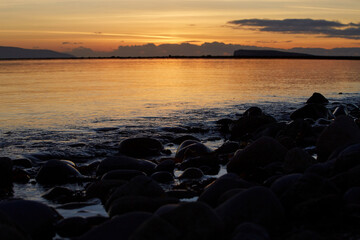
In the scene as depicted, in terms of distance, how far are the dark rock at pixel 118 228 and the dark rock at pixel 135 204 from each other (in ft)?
2.33

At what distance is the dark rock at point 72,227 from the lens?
16.8ft

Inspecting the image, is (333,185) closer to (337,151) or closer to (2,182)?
(337,151)

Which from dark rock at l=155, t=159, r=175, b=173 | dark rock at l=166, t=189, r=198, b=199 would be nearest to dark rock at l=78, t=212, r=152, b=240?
dark rock at l=166, t=189, r=198, b=199

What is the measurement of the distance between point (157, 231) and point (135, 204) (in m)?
1.45

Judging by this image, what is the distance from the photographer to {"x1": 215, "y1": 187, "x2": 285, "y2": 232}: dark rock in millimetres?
4574

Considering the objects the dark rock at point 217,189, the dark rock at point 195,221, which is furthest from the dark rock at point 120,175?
the dark rock at point 195,221

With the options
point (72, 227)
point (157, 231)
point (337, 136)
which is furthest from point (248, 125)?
point (157, 231)

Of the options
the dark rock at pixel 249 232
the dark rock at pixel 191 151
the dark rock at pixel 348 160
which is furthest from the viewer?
the dark rock at pixel 191 151

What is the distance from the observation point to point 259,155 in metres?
7.73

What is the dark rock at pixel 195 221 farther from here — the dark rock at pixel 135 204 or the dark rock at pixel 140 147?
the dark rock at pixel 140 147

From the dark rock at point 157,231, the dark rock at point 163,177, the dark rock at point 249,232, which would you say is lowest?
the dark rock at point 163,177

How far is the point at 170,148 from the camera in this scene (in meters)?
11.2

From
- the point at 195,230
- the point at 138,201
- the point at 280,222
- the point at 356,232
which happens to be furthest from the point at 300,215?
the point at 138,201

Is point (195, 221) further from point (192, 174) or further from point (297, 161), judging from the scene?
point (192, 174)
